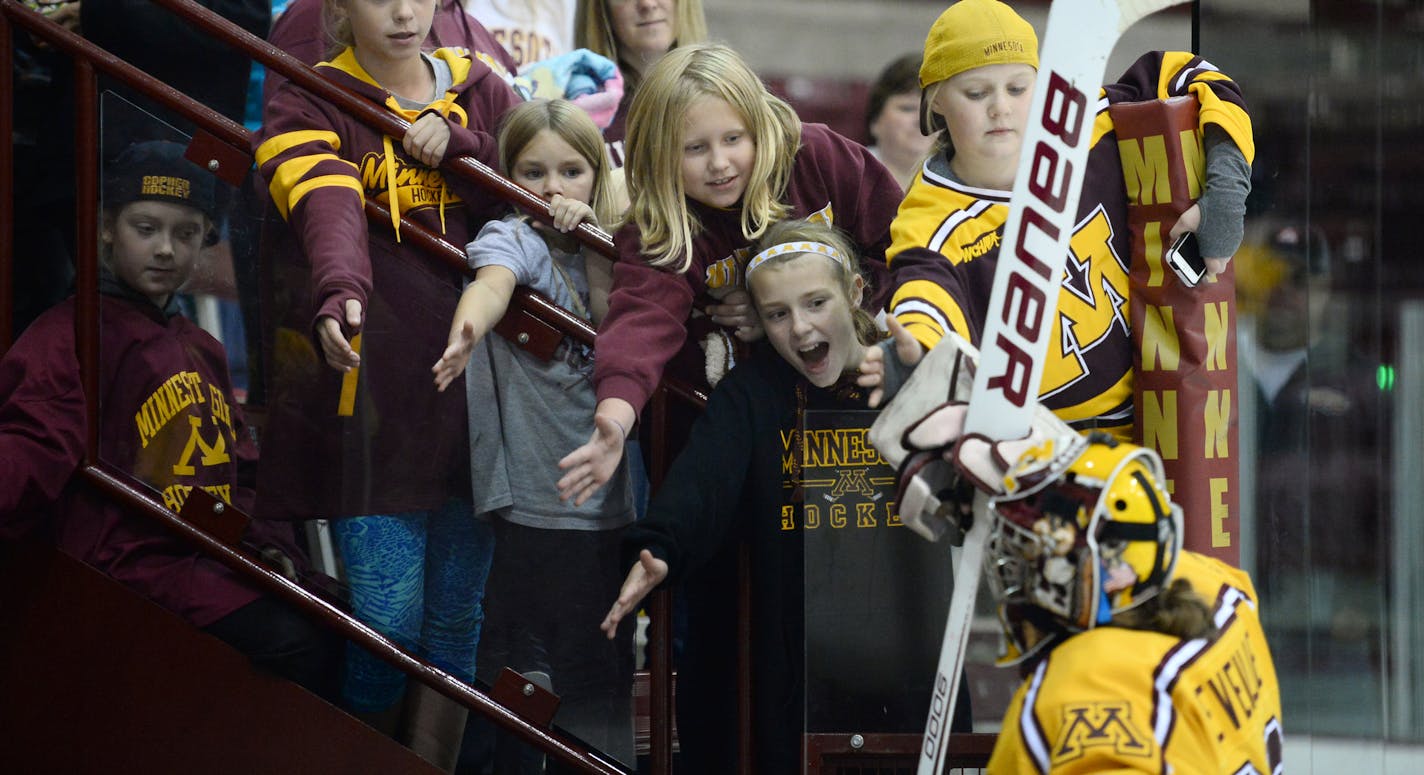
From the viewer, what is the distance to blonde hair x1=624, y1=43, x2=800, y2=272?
3.06 meters

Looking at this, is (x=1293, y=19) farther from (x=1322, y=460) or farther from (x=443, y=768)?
(x=443, y=768)

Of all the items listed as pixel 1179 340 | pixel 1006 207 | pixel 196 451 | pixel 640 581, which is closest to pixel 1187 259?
pixel 1179 340

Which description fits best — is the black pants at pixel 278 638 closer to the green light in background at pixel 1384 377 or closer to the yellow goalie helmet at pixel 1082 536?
the yellow goalie helmet at pixel 1082 536

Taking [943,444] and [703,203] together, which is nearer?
[943,444]

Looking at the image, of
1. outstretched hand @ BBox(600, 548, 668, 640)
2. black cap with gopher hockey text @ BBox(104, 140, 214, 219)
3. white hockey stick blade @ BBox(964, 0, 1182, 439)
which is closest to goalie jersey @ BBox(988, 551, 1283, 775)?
white hockey stick blade @ BBox(964, 0, 1182, 439)

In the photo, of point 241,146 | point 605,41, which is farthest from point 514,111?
point 605,41

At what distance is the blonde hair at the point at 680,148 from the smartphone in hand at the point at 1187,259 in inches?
28.4

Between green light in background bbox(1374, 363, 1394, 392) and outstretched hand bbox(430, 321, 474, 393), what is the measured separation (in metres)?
2.26

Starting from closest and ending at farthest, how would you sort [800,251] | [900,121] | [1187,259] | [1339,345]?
1. [1187,259]
2. [800,251]
3. [1339,345]
4. [900,121]

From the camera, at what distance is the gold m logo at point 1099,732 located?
6.83ft

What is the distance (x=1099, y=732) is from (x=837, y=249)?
46.7 inches

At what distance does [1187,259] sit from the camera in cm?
288

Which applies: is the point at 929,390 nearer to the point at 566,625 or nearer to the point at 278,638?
the point at 566,625

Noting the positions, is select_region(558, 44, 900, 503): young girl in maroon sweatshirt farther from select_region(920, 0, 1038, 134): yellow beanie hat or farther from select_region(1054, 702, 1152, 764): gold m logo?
select_region(1054, 702, 1152, 764): gold m logo
